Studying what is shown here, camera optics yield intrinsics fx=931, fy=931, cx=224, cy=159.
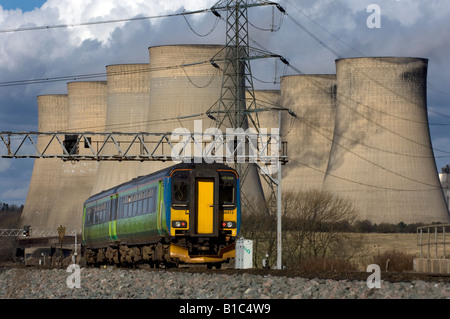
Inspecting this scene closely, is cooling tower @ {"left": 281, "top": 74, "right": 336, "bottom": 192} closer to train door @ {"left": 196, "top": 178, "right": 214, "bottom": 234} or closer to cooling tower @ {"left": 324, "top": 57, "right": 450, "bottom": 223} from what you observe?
cooling tower @ {"left": 324, "top": 57, "right": 450, "bottom": 223}

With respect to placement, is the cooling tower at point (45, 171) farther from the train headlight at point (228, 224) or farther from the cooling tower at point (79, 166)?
the train headlight at point (228, 224)

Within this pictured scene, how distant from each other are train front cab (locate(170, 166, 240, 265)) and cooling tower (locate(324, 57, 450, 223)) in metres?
36.8

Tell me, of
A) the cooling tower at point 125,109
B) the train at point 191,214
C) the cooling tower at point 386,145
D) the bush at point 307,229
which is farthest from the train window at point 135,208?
the cooling tower at point 125,109

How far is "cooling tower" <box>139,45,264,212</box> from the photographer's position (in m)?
51.5

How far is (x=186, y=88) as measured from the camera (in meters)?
52.2

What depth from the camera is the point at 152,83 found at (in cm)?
5447

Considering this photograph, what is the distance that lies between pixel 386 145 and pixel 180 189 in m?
39.3

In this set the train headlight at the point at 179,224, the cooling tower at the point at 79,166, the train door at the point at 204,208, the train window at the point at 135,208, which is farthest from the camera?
the cooling tower at the point at 79,166

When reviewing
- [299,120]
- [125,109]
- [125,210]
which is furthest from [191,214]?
[299,120]

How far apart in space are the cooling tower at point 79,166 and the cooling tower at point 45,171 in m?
1.43

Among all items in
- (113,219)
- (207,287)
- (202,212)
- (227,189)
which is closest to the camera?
(207,287)

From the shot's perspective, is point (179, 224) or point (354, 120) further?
point (354, 120)

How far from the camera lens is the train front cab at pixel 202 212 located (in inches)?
846

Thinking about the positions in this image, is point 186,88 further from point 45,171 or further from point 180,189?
A: point 180,189
